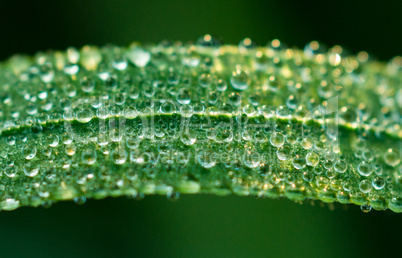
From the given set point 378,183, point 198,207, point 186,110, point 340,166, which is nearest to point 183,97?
point 186,110

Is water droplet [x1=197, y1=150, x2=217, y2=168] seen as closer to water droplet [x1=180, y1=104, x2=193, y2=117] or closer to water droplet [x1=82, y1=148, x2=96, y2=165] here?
water droplet [x1=180, y1=104, x2=193, y2=117]

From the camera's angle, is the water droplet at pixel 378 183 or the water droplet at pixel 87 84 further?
the water droplet at pixel 87 84

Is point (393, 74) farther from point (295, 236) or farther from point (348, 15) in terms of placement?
point (348, 15)

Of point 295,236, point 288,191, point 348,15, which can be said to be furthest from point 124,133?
point 348,15

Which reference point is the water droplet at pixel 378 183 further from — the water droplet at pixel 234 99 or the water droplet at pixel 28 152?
the water droplet at pixel 28 152

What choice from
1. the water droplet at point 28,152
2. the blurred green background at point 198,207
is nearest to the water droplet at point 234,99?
the water droplet at point 28,152

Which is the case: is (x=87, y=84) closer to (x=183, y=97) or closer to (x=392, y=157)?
(x=183, y=97)
